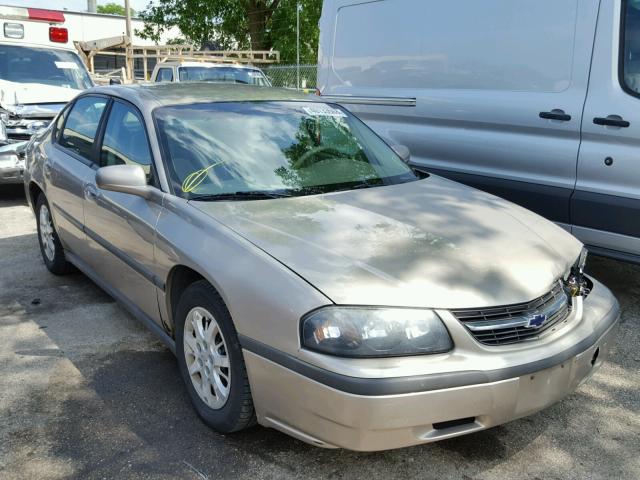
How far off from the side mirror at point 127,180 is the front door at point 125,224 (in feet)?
0.22

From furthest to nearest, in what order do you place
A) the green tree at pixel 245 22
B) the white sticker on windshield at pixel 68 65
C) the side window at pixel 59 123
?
the green tree at pixel 245 22 < the white sticker on windshield at pixel 68 65 < the side window at pixel 59 123

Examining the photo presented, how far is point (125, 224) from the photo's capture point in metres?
3.54

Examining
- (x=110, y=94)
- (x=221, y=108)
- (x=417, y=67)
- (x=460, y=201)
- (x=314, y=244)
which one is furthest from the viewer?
(x=417, y=67)

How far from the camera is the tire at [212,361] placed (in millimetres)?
2689

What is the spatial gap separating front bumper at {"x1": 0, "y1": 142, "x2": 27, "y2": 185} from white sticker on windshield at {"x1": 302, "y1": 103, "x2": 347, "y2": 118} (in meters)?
5.05

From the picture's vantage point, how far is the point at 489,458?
2756 millimetres

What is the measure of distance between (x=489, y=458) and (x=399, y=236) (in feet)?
3.30

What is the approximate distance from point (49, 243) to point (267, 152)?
245cm

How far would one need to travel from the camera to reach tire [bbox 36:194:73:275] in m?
4.99

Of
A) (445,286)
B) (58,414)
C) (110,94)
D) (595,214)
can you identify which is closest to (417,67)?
(595,214)

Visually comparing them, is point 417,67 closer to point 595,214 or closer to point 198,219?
point 595,214

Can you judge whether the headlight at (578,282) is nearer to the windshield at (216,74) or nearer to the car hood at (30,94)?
the car hood at (30,94)

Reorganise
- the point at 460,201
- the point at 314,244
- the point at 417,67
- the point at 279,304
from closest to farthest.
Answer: the point at 279,304 < the point at 314,244 < the point at 460,201 < the point at 417,67

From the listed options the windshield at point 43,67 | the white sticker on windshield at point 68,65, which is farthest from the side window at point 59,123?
the white sticker on windshield at point 68,65
